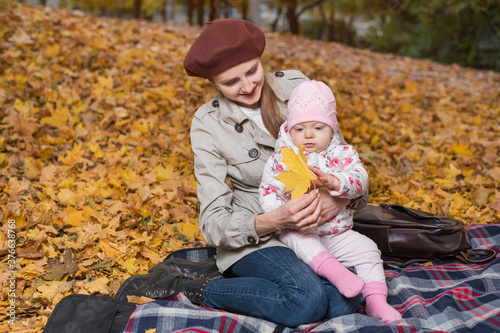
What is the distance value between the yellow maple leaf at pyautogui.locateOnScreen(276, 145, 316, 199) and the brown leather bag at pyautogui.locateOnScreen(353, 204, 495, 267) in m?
0.97

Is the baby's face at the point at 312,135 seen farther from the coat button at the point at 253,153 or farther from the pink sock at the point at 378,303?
the pink sock at the point at 378,303

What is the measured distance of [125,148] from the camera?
12.7ft

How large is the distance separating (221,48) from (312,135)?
0.61 metres

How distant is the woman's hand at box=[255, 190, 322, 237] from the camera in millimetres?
1880

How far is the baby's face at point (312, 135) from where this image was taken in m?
2.12

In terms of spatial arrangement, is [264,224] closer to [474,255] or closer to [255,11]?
[474,255]

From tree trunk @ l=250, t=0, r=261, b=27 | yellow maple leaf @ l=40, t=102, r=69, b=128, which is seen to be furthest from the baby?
tree trunk @ l=250, t=0, r=261, b=27

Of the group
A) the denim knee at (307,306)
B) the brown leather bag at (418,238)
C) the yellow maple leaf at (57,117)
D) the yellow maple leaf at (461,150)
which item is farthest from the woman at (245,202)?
the yellow maple leaf at (461,150)

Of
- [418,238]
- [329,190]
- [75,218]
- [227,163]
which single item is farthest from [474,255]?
[75,218]

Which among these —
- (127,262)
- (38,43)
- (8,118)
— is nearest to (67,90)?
(8,118)

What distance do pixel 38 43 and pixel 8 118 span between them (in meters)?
1.99

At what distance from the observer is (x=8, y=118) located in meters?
3.98

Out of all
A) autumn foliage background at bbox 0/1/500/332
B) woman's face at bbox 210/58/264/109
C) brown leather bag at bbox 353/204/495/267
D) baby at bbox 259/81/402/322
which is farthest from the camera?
autumn foliage background at bbox 0/1/500/332

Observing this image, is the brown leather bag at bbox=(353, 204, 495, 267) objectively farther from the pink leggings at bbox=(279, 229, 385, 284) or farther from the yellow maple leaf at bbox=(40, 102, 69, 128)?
the yellow maple leaf at bbox=(40, 102, 69, 128)
